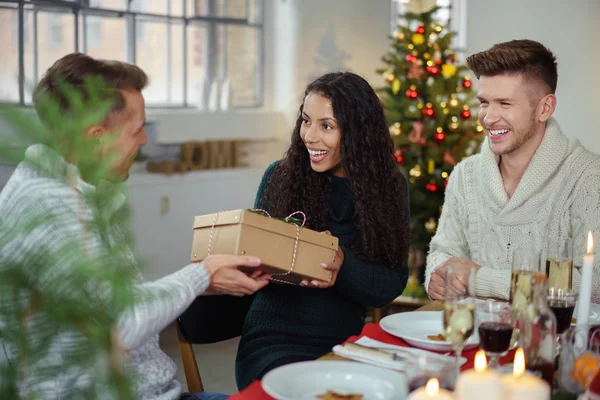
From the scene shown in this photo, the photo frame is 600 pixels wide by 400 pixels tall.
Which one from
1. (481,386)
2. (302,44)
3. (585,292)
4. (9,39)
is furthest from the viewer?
(302,44)

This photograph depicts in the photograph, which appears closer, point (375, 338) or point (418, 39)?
point (375, 338)

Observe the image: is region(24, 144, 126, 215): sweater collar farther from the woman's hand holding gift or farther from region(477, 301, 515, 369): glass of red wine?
the woman's hand holding gift

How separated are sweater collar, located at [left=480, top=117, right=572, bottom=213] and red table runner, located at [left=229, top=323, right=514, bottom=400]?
2.81ft

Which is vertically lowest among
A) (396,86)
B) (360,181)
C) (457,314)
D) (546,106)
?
(457,314)

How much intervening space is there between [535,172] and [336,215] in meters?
0.63

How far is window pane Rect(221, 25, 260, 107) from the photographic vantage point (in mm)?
5766

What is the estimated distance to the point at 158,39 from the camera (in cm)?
536

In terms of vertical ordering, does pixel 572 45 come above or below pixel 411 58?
above

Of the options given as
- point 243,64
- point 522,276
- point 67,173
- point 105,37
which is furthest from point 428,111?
point 67,173

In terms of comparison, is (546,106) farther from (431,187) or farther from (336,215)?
(431,187)

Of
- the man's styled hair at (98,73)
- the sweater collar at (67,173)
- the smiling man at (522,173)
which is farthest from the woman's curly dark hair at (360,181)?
the sweater collar at (67,173)

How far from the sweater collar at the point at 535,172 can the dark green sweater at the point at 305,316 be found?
44 centimetres

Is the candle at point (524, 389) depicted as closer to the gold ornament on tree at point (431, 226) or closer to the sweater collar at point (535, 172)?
the sweater collar at point (535, 172)

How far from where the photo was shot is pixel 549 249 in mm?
2502
